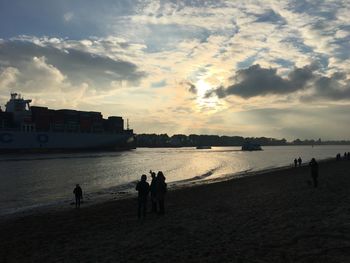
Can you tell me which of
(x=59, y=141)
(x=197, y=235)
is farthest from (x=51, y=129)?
(x=197, y=235)

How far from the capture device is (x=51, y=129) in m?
117

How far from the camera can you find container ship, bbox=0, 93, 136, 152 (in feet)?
362

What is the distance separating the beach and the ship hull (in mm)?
99191

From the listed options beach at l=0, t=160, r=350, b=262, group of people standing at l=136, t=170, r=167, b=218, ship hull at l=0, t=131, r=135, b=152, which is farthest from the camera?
ship hull at l=0, t=131, r=135, b=152

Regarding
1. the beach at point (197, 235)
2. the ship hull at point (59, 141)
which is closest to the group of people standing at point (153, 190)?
the beach at point (197, 235)

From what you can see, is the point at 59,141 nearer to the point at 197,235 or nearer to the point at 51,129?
the point at 51,129

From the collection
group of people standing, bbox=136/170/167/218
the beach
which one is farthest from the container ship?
group of people standing, bbox=136/170/167/218

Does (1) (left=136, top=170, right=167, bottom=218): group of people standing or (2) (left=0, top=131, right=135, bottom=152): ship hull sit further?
(2) (left=0, top=131, right=135, bottom=152): ship hull

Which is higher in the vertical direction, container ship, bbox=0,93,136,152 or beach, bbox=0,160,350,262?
container ship, bbox=0,93,136,152

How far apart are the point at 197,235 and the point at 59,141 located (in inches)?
4518

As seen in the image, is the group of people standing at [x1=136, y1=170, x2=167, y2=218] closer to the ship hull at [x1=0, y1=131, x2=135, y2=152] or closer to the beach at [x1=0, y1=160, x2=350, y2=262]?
the beach at [x1=0, y1=160, x2=350, y2=262]

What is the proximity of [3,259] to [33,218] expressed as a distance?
328 inches

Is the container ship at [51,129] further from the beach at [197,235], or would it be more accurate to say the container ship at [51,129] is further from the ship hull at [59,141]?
the beach at [197,235]

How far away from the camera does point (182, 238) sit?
36.3ft
